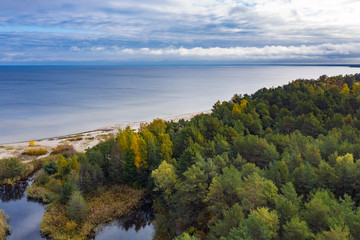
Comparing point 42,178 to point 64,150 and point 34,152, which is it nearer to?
point 64,150

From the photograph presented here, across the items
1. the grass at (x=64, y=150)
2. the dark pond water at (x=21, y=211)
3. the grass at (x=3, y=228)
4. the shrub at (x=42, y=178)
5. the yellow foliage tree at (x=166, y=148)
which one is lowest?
the dark pond water at (x=21, y=211)

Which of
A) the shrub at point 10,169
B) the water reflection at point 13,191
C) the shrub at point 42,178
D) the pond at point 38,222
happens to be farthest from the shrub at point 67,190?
the shrub at point 10,169

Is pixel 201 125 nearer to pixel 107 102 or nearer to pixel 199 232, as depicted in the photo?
pixel 199 232

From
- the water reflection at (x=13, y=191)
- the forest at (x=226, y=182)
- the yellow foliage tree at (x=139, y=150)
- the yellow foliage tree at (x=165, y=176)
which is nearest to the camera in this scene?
the forest at (x=226, y=182)

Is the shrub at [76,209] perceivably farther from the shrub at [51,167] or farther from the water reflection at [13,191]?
the shrub at [51,167]

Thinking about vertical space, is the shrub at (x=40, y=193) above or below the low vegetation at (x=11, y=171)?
below

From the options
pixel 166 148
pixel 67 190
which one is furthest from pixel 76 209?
pixel 166 148
